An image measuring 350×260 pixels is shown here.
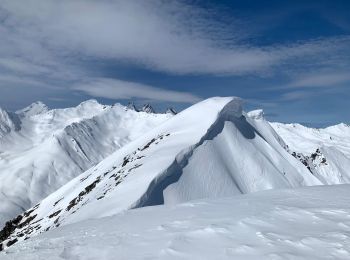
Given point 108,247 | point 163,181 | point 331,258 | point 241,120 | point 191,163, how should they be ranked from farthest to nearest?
point 241,120
point 191,163
point 163,181
point 108,247
point 331,258

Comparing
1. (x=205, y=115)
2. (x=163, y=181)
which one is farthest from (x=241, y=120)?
(x=163, y=181)

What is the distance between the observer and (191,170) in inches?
1117

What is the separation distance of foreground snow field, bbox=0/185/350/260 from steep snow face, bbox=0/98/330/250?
8.53m

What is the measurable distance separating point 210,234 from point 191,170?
17995mm

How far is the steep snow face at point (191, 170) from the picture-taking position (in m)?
24.5

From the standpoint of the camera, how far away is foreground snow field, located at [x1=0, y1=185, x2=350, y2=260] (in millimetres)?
9086

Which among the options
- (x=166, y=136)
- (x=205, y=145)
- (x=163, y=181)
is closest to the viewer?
(x=163, y=181)

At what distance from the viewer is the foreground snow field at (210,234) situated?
909 cm

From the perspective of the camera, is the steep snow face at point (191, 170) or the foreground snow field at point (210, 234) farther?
the steep snow face at point (191, 170)

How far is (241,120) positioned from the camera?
42719 mm

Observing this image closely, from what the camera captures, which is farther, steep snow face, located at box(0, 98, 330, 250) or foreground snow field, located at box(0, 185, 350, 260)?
steep snow face, located at box(0, 98, 330, 250)

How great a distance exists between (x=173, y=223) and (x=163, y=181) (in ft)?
45.6

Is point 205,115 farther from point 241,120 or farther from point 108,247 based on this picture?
point 108,247

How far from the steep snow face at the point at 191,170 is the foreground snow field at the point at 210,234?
8535 millimetres
